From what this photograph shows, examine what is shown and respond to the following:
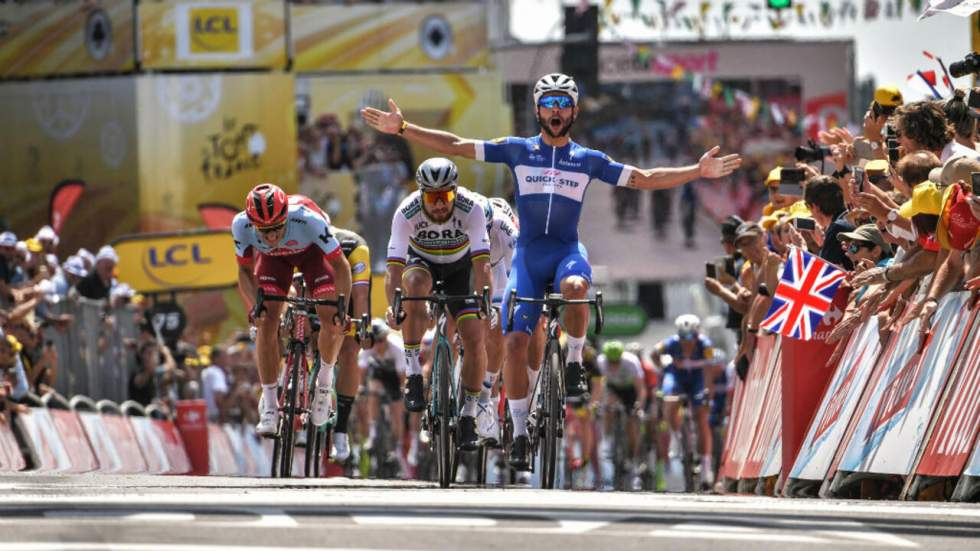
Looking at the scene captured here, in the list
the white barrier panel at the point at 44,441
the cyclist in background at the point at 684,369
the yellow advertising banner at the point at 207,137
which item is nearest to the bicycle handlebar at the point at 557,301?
the white barrier panel at the point at 44,441

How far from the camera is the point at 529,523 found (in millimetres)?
9406

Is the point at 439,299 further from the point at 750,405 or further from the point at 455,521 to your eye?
the point at 455,521

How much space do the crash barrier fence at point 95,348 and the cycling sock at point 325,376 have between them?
547cm

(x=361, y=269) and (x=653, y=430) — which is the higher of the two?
(x=361, y=269)

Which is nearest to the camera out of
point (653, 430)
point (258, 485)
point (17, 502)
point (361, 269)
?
point (17, 502)

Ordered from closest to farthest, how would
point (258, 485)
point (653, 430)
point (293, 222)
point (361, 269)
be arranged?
point (258, 485) < point (293, 222) < point (361, 269) < point (653, 430)

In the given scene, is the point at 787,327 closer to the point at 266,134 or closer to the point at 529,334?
the point at 529,334

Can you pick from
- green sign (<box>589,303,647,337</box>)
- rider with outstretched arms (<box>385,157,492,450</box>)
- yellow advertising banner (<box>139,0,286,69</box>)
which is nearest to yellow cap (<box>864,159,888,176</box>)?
rider with outstretched arms (<box>385,157,492,450</box>)

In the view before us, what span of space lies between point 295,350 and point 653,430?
1238cm

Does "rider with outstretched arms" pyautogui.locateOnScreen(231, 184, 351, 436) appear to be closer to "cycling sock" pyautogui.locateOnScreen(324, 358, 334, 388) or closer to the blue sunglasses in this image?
"cycling sock" pyautogui.locateOnScreen(324, 358, 334, 388)

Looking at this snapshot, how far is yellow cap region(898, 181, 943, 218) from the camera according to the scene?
12219 millimetres

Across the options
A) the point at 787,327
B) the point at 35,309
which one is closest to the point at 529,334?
the point at 787,327

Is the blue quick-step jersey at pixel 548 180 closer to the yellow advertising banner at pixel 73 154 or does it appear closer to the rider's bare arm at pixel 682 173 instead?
the rider's bare arm at pixel 682 173

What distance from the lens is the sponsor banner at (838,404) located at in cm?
1312
